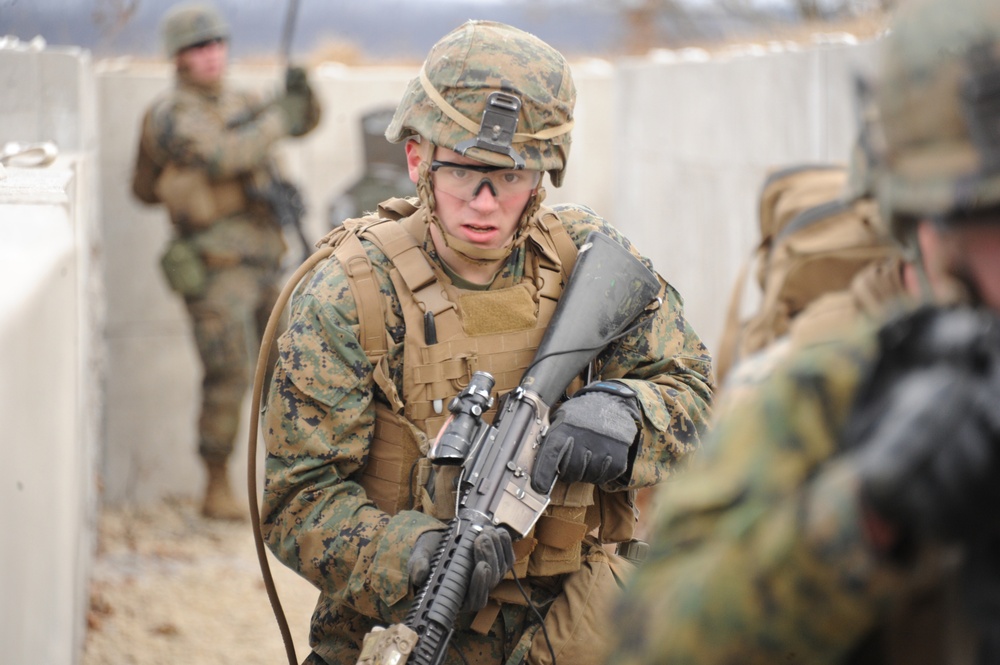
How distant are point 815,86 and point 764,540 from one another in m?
4.42

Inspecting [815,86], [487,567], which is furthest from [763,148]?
[487,567]

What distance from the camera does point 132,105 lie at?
7.54m

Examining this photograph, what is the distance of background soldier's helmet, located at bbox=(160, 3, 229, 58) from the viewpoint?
6.87 m

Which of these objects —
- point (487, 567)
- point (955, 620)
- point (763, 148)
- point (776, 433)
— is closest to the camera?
point (955, 620)

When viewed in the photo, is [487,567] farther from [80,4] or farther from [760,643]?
[80,4]

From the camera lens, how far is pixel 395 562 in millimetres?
2234

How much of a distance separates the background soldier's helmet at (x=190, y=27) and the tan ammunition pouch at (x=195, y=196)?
2.32 ft

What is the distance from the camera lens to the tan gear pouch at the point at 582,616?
2357mm

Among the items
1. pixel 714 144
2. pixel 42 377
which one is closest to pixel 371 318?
pixel 42 377

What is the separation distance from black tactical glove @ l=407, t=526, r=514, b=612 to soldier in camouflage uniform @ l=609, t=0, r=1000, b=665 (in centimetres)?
90

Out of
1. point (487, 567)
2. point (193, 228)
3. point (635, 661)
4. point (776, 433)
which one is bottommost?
point (193, 228)

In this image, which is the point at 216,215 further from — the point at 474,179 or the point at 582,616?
the point at 582,616

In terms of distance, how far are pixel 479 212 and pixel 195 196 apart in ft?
15.8

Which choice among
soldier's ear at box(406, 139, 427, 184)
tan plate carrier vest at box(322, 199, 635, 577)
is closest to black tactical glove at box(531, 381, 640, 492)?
tan plate carrier vest at box(322, 199, 635, 577)
